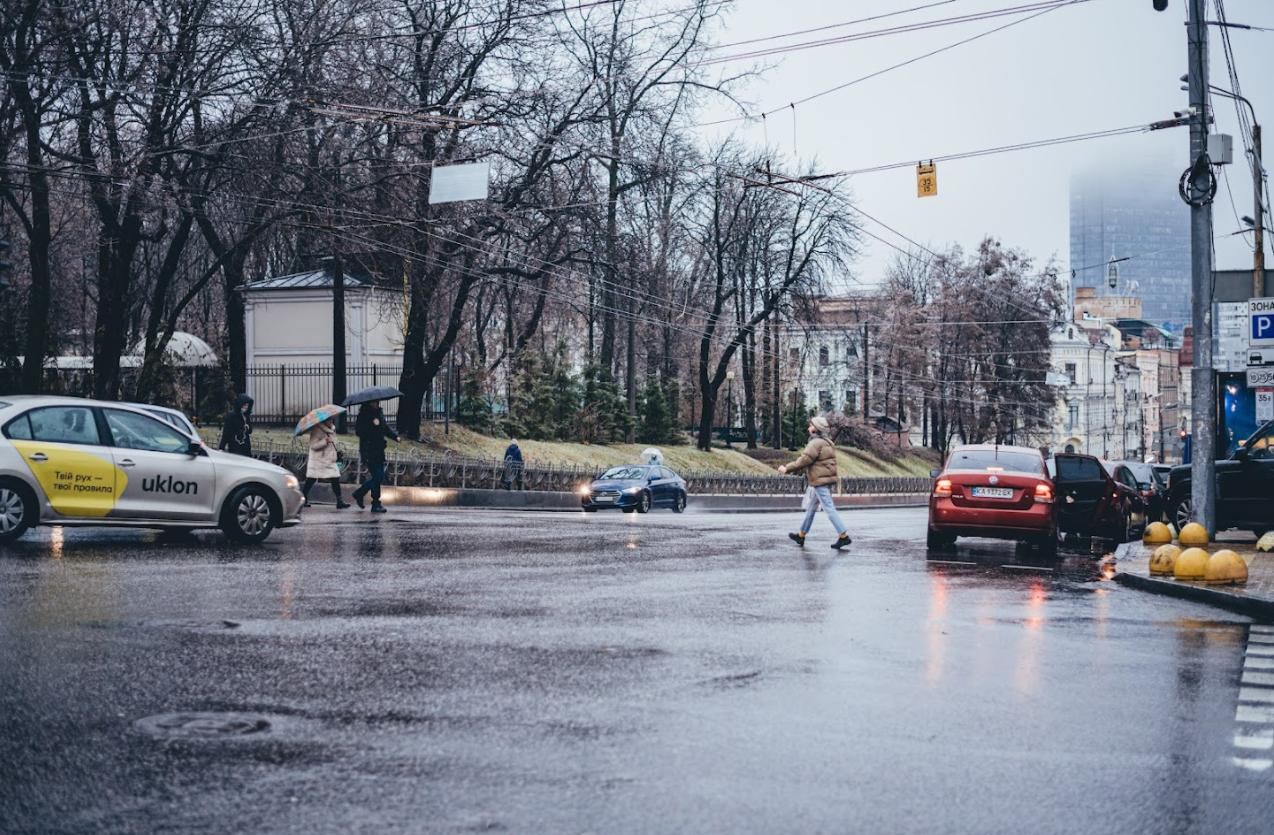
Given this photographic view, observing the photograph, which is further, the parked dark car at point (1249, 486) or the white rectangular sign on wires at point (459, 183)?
the white rectangular sign on wires at point (459, 183)

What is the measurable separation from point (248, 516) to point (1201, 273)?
13288mm

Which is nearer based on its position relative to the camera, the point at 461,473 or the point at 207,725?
the point at 207,725

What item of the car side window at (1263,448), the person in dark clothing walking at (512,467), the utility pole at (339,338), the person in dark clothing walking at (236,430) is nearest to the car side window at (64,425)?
the person in dark clothing walking at (236,430)

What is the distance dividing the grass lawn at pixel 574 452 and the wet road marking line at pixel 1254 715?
1221 inches

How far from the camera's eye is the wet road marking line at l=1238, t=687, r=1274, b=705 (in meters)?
8.87

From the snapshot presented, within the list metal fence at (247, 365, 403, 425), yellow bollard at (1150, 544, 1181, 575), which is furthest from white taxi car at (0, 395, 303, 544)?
metal fence at (247, 365, 403, 425)

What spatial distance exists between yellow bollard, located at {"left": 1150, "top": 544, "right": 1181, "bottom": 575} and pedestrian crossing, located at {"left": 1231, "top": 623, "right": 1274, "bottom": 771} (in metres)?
4.57

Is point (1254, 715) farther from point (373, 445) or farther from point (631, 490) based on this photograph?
point (631, 490)

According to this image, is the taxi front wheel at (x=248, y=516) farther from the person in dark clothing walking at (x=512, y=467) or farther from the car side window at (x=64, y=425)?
the person in dark clothing walking at (x=512, y=467)

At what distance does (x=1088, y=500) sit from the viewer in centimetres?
2422

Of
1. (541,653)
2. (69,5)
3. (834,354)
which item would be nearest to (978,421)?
(834,354)

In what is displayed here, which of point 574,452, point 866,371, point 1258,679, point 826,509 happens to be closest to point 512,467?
point 574,452

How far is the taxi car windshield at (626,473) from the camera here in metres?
39.6

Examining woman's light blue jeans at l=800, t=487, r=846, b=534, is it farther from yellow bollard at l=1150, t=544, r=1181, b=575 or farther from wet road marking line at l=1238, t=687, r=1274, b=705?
wet road marking line at l=1238, t=687, r=1274, b=705
